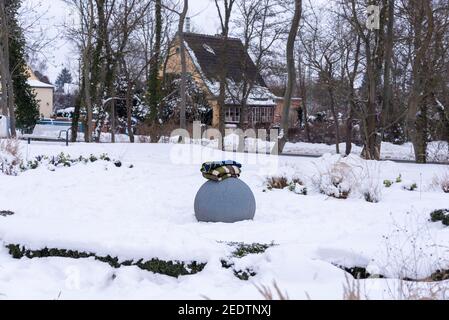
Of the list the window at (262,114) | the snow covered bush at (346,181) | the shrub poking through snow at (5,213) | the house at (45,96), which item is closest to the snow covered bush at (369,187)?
the snow covered bush at (346,181)

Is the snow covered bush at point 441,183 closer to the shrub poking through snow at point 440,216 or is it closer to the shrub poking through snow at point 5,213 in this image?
the shrub poking through snow at point 440,216

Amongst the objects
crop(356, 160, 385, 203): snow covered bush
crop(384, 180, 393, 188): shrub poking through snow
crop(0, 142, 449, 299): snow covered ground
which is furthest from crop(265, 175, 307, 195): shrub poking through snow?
crop(384, 180, 393, 188): shrub poking through snow

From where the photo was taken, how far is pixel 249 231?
303 inches

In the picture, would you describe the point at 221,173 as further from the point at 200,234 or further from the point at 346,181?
the point at 346,181

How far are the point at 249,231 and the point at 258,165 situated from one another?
6.39 m

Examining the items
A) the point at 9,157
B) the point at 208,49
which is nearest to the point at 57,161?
the point at 9,157

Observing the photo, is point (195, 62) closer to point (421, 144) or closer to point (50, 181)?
point (421, 144)

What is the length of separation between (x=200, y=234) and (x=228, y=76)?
100 feet

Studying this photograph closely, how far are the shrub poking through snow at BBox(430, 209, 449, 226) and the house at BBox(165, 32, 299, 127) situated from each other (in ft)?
84.2

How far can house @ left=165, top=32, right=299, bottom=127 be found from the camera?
1431 inches

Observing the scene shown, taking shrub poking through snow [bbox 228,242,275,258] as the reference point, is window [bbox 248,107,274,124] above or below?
above

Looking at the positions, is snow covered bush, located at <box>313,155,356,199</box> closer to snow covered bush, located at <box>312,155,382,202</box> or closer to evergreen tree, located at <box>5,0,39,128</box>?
snow covered bush, located at <box>312,155,382,202</box>
